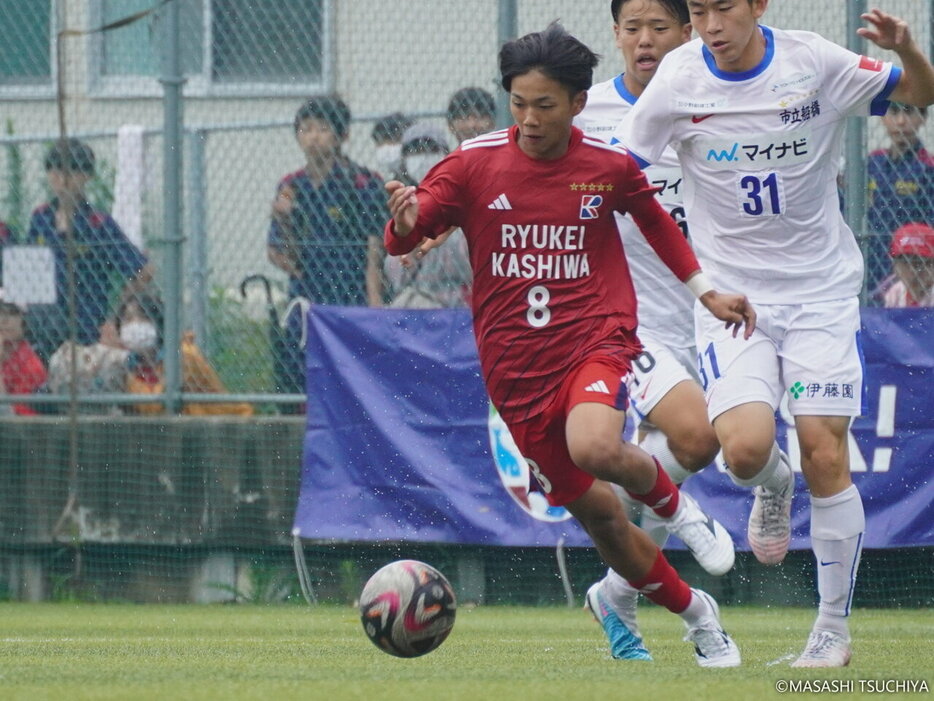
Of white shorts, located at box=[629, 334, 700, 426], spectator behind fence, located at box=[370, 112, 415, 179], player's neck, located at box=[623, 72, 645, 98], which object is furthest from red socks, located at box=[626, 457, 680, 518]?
spectator behind fence, located at box=[370, 112, 415, 179]

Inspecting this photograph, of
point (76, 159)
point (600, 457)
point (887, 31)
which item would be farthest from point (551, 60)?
point (76, 159)

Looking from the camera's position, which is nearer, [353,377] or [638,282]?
[638,282]

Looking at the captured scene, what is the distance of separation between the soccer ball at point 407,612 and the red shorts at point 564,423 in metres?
0.59

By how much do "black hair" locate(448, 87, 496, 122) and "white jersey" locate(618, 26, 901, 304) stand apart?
10.7ft

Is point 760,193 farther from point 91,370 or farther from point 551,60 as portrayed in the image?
point 91,370

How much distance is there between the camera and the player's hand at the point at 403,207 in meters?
5.71

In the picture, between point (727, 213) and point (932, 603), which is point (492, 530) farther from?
point (727, 213)

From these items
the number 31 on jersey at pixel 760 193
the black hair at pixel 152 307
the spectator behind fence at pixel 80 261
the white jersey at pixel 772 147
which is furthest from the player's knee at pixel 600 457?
the spectator behind fence at pixel 80 261

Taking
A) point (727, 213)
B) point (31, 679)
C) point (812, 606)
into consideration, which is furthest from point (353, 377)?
point (31, 679)

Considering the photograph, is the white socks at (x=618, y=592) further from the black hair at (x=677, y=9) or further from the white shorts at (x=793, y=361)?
the black hair at (x=677, y=9)

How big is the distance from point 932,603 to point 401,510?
2.81 meters

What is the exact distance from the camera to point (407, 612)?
5.50 m

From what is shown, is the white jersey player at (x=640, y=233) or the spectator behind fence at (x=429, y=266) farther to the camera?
the spectator behind fence at (x=429, y=266)

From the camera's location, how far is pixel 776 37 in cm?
642
